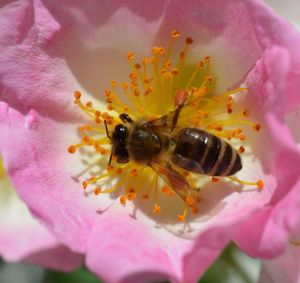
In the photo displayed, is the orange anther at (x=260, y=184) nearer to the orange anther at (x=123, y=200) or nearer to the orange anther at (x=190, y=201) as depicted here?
the orange anther at (x=190, y=201)

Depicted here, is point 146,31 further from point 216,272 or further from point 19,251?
point 216,272

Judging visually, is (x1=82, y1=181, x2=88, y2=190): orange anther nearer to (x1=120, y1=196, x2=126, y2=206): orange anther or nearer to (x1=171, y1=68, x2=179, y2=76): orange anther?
(x1=120, y1=196, x2=126, y2=206): orange anther

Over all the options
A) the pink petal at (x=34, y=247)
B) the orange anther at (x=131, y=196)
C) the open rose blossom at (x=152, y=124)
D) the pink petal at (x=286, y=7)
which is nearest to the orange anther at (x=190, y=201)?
the open rose blossom at (x=152, y=124)

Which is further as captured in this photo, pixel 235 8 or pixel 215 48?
pixel 215 48

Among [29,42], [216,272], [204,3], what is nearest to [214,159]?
[204,3]

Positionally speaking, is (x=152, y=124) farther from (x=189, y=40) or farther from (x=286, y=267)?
(x=286, y=267)

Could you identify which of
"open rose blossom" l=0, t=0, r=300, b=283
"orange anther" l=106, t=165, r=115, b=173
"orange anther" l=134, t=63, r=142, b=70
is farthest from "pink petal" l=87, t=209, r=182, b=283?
"orange anther" l=134, t=63, r=142, b=70

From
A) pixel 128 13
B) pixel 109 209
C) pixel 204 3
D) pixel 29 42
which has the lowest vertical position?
pixel 109 209
